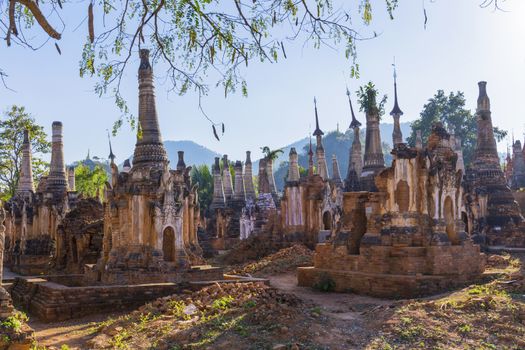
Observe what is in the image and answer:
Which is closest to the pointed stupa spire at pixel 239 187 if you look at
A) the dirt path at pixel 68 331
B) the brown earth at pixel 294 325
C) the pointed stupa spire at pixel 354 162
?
the pointed stupa spire at pixel 354 162

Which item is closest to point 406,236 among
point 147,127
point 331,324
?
point 331,324

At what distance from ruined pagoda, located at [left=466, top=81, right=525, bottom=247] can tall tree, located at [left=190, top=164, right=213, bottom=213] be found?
2839 cm

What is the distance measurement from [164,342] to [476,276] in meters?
8.63

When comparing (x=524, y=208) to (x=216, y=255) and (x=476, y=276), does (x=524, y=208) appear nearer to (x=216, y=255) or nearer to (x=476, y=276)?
(x=216, y=255)

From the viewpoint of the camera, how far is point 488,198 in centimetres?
2428

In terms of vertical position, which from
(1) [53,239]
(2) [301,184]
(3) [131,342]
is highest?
(2) [301,184]

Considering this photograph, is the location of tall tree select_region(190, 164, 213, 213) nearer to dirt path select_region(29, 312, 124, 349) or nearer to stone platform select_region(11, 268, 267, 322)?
stone platform select_region(11, 268, 267, 322)

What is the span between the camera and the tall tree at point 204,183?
49.9 metres

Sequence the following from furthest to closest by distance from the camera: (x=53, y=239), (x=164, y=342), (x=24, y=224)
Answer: (x=24, y=224), (x=53, y=239), (x=164, y=342)

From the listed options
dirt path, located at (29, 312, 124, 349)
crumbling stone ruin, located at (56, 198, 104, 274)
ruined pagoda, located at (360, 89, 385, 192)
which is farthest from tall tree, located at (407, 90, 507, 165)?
dirt path, located at (29, 312, 124, 349)

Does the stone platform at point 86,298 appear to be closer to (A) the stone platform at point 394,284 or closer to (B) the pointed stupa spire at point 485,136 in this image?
(A) the stone platform at point 394,284

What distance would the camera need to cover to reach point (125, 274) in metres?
14.4

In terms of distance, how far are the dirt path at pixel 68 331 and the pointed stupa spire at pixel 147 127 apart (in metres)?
5.33

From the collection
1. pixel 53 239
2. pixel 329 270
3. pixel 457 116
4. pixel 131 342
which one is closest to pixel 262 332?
pixel 131 342
